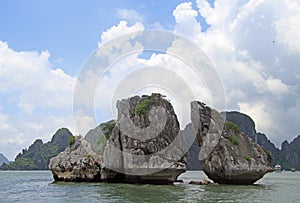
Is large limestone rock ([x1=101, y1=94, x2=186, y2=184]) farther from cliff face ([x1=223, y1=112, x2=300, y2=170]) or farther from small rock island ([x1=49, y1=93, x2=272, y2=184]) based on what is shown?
cliff face ([x1=223, y1=112, x2=300, y2=170])

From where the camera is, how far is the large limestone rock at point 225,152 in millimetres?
44000

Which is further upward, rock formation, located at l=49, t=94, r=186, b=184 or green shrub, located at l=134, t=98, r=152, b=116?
green shrub, located at l=134, t=98, r=152, b=116

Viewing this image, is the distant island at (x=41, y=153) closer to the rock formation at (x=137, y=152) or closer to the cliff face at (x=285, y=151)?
the cliff face at (x=285, y=151)

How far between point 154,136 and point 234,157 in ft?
30.7

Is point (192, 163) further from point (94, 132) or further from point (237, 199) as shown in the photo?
point (237, 199)

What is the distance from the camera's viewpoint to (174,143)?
153 ft

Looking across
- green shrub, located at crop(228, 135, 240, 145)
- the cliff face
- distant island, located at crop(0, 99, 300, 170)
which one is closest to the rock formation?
green shrub, located at crop(228, 135, 240, 145)

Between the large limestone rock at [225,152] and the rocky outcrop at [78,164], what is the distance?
42.8 ft

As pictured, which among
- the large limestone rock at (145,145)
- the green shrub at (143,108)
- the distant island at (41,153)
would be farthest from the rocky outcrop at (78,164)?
the distant island at (41,153)

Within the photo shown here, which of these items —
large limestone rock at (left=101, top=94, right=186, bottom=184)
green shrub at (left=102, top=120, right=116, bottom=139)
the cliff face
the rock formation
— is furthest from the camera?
the cliff face

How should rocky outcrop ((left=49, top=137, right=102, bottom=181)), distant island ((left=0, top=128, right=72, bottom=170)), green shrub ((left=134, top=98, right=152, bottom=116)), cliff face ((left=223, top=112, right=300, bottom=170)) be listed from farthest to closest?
distant island ((left=0, top=128, right=72, bottom=170)), cliff face ((left=223, top=112, right=300, bottom=170)), rocky outcrop ((left=49, top=137, right=102, bottom=181)), green shrub ((left=134, top=98, right=152, bottom=116))

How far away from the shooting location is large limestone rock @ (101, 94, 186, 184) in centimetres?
4375

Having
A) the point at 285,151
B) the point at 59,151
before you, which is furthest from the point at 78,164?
the point at 285,151

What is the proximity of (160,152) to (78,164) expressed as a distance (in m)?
11.4
